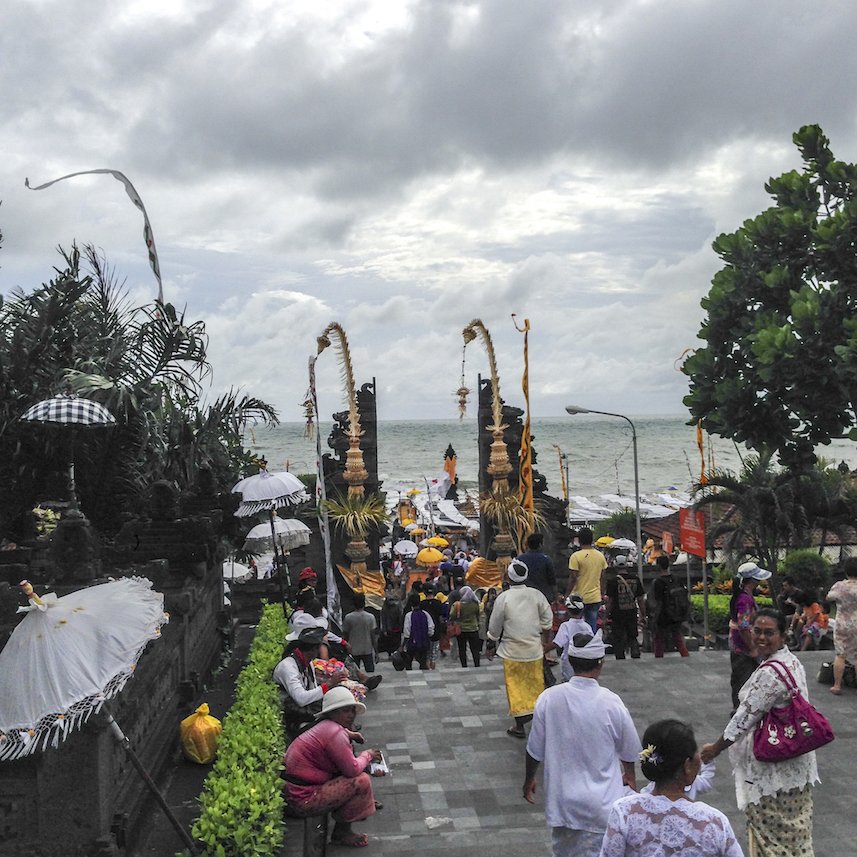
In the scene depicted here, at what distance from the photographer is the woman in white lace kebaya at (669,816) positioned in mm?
3939

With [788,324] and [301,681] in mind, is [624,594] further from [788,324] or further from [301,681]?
[788,324]

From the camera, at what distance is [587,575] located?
38.9ft

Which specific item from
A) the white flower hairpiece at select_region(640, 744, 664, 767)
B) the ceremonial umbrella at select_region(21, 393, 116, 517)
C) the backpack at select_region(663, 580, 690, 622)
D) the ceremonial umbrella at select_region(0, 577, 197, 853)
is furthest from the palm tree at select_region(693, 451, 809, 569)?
the white flower hairpiece at select_region(640, 744, 664, 767)

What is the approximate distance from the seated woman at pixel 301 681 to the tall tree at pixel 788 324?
14667 mm

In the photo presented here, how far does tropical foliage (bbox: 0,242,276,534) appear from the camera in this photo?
52.4 feet

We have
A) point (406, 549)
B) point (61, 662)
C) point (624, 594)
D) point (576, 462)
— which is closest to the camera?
point (61, 662)

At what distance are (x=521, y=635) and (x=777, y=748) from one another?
4001 millimetres

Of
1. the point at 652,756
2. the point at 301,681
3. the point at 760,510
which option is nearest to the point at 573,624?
the point at 301,681

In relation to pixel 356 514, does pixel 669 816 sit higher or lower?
higher

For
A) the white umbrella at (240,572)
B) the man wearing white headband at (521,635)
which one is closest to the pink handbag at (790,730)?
the man wearing white headband at (521,635)

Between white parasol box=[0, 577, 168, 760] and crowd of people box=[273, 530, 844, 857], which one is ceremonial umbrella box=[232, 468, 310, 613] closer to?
crowd of people box=[273, 530, 844, 857]

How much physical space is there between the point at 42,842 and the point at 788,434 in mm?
20906

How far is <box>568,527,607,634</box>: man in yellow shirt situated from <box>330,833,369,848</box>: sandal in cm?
498

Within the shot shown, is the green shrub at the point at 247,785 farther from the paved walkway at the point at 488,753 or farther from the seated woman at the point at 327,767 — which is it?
the paved walkway at the point at 488,753
